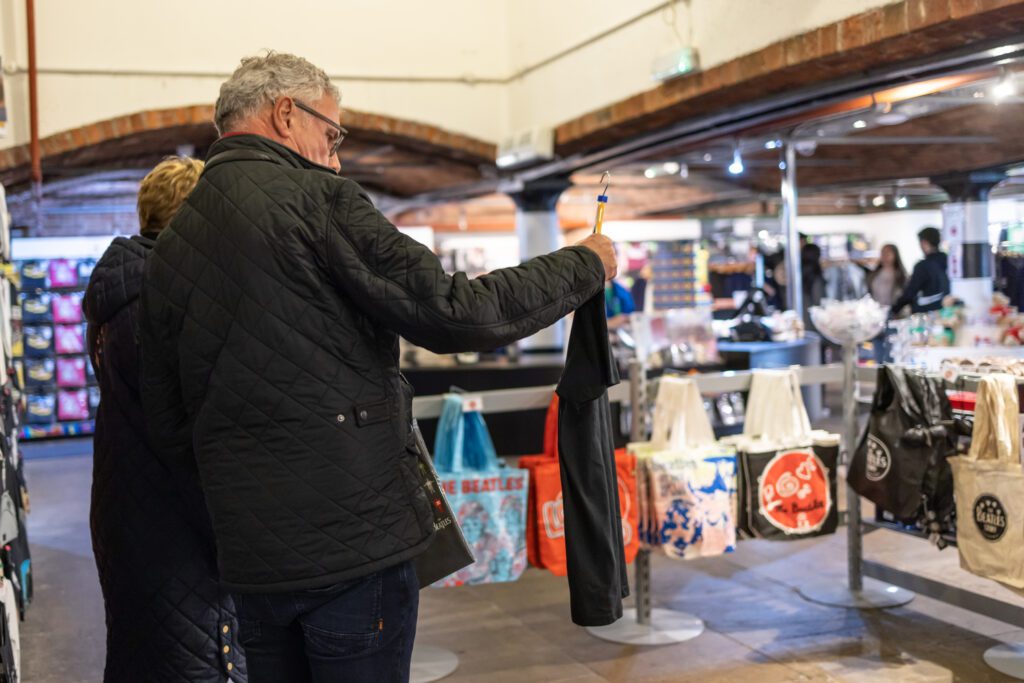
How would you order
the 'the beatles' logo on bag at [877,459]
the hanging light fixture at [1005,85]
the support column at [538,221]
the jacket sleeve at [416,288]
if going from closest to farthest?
1. the jacket sleeve at [416,288]
2. the 'the beatles' logo on bag at [877,459]
3. the hanging light fixture at [1005,85]
4. the support column at [538,221]

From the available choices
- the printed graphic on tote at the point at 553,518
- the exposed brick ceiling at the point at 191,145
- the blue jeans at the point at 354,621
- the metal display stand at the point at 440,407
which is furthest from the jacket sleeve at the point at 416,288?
the exposed brick ceiling at the point at 191,145

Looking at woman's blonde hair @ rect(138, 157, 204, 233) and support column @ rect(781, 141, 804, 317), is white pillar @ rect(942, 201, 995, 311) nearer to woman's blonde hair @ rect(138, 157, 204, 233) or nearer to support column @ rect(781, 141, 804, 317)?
support column @ rect(781, 141, 804, 317)

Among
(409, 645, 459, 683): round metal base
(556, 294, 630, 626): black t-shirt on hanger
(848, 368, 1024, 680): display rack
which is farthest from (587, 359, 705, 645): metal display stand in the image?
(556, 294, 630, 626): black t-shirt on hanger

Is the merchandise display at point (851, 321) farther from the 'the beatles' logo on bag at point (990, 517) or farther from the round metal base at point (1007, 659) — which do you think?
the round metal base at point (1007, 659)

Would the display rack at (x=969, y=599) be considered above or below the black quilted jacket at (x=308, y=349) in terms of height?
below

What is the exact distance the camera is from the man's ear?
6.05 feet

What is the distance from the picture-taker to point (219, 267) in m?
1.75

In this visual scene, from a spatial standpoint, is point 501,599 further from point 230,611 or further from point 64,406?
point 64,406

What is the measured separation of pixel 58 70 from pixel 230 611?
5.96 metres

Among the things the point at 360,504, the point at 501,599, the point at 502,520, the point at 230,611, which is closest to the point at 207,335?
the point at 360,504

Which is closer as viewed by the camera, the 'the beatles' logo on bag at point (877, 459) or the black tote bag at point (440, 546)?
the black tote bag at point (440, 546)

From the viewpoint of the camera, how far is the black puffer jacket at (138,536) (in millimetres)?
2352

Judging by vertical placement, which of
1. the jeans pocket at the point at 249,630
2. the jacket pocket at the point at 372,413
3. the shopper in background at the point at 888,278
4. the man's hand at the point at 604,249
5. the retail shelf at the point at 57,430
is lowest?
the retail shelf at the point at 57,430

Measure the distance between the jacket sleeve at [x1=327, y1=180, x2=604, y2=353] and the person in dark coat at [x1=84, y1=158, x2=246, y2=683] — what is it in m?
0.84
